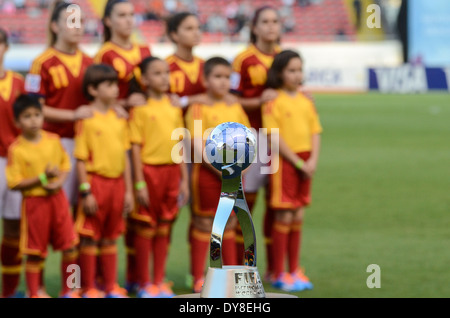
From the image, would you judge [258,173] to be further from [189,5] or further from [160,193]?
[189,5]

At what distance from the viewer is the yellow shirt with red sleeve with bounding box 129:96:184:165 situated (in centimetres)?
468

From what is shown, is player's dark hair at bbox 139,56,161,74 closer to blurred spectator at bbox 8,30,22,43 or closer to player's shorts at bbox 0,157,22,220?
player's shorts at bbox 0,157,22,220

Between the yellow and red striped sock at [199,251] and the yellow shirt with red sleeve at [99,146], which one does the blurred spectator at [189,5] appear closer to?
the yellow and red striped sock at [199,251]

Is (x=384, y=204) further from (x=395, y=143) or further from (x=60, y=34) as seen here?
(x=395, y=143)

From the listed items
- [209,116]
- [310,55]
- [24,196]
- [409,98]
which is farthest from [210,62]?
[310,55]

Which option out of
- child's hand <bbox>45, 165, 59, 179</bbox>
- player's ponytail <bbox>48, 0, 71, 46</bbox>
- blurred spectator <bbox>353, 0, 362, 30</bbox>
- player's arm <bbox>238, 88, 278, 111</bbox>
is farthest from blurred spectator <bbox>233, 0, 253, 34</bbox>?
child's hand <bbox>45, 165, 59, 179</bbox>

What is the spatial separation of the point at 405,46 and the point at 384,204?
826 inches

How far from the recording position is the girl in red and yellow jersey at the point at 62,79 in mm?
4582

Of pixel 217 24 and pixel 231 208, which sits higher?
pixel 217 24

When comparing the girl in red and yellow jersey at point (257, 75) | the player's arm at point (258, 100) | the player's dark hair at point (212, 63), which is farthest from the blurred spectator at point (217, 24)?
the player's dark hair at point (212, 63)

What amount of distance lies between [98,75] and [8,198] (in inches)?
36.2

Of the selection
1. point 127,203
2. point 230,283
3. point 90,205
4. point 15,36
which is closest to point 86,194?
point 90,205

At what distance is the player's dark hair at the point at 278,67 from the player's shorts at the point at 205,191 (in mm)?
769

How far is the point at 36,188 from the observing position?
14.2 feet
